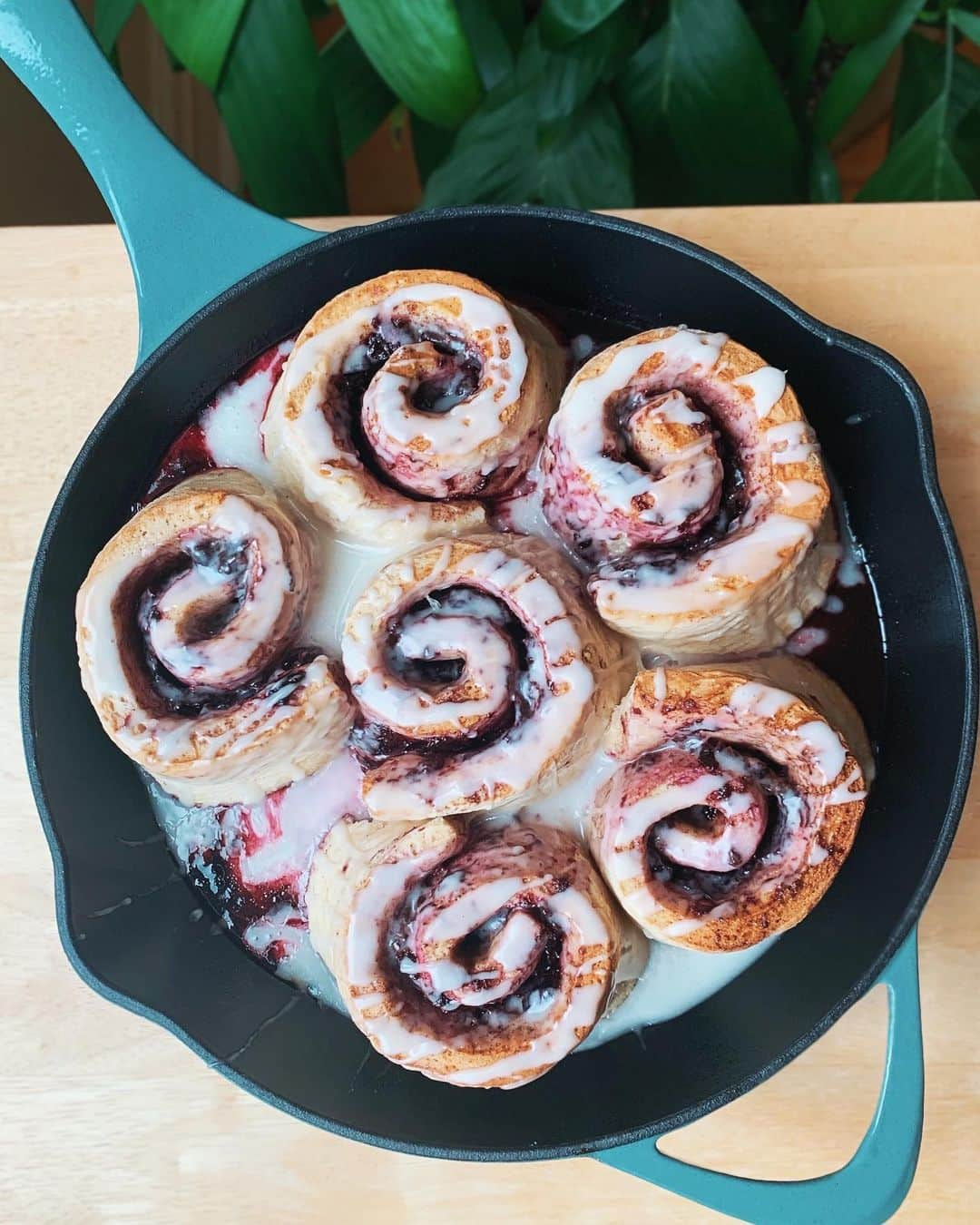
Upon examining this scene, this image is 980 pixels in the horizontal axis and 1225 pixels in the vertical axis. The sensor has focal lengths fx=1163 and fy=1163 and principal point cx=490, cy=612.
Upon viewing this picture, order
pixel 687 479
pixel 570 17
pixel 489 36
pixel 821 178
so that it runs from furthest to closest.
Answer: pixel 821 178
pixel 489 36
pixel 570 17
pixel 687 479

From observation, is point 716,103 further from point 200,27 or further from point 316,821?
point 316,821

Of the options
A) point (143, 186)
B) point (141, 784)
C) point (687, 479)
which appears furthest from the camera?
point (141, 784)

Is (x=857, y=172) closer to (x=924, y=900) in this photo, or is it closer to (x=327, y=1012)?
(x=924, y=900)

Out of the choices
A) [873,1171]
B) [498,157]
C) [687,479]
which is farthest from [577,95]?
[873,1171]

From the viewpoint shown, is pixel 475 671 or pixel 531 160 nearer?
pixel 475 671

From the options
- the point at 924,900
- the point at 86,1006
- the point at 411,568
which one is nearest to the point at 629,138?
the point at 411,568

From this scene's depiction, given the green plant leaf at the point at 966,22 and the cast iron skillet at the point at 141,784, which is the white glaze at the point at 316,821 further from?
the green plant leaf at the point at 966,22
